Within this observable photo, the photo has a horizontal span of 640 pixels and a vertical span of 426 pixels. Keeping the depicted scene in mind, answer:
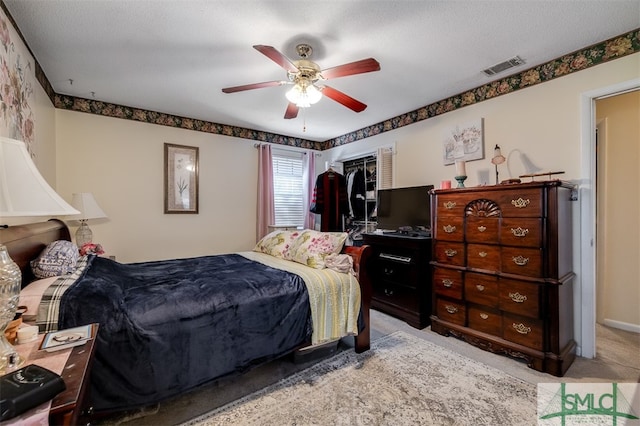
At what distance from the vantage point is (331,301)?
84.8 inches

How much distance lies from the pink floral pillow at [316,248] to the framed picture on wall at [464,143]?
1634 millimetres

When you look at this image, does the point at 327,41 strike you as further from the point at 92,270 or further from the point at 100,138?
the point at 100,138

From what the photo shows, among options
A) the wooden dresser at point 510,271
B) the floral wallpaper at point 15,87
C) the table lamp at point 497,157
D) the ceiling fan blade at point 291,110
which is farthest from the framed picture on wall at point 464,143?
the floral wallpaper at point 15,87

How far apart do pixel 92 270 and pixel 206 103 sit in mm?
2260

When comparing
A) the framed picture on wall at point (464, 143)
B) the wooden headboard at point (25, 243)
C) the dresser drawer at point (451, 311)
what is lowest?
the dresser drawer at point (451, 311)

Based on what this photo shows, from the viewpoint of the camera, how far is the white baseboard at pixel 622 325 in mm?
2774

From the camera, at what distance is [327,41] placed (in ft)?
6.96

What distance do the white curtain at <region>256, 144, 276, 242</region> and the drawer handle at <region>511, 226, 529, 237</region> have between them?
3181 millimetres

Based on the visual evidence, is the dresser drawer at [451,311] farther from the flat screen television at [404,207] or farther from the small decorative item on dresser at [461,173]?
the small decorative item on dresser at [461,173]

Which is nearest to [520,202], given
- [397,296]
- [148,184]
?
[397,296]

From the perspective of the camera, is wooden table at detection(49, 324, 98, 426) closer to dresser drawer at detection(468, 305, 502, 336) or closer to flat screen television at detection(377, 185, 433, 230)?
dresser drawer at detection(468, 305, 502, 336)

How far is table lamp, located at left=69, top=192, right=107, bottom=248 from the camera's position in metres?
2.90

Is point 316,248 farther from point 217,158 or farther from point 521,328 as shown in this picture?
point 217,158

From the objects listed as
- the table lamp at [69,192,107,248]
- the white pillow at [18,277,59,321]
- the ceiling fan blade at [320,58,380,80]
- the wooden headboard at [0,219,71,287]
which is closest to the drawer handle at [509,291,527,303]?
the ceiling fan blade at [320,58,380,80]
